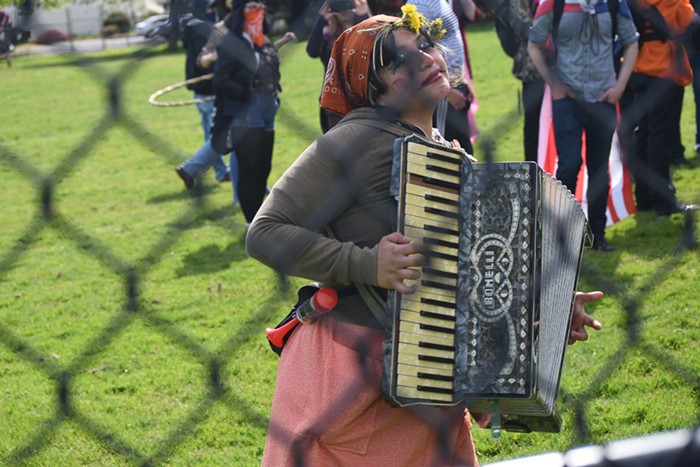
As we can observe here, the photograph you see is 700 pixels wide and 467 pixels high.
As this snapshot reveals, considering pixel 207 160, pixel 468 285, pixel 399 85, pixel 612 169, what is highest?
pixel 399 85

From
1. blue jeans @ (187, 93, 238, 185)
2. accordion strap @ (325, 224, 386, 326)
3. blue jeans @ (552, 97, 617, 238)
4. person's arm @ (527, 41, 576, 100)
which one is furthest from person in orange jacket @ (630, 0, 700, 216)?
accordion strap @ (325, 224, 386, 326)

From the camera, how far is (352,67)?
2.21m

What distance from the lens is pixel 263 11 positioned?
5043 mm

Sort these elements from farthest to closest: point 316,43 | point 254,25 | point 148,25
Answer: point 316,43 < point 254,25 < point 148,25

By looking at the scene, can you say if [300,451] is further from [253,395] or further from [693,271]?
[693,271]

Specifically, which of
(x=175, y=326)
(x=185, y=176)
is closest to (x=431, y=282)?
(x=175, y=326)

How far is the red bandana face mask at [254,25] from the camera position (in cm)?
489

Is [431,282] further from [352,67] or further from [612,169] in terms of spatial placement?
[612,169]

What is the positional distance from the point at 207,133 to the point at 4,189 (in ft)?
5.85

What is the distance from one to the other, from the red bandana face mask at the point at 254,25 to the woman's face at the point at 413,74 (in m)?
2.75

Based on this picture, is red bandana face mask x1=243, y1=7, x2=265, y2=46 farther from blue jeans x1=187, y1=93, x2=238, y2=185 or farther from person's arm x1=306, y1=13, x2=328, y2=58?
blue jeans x1=187, y1=93, x2=238, y2=185

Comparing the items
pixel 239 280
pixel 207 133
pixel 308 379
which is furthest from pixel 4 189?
pixel 308 379

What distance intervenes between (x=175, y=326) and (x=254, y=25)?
4.99 feet

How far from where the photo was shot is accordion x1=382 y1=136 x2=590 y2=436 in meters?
2.00
